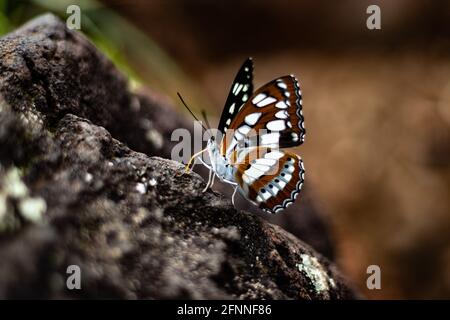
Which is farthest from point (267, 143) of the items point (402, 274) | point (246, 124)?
point (402, 274)

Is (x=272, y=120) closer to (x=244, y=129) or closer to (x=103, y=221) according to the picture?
(x=244, y=129)

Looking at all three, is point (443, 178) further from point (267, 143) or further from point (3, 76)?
point (3, 76)

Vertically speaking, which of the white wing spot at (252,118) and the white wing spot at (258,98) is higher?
the white wing spot at (258,98)

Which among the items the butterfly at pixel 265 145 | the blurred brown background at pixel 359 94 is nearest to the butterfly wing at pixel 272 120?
the butterfly at pixel 265 145

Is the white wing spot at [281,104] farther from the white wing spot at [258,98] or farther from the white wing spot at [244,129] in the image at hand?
the white wing spot at [244,129]

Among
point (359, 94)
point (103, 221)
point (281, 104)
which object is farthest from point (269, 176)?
point (359, 94)

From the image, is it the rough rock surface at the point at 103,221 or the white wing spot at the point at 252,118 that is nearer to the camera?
the rough rock surface at the point at 103,221

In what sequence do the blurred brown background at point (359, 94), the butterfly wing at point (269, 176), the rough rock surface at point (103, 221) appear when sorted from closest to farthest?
the rough rock surface at point (103, 221) < the butterfly wing at point (269, 176) < the blurred brown background at point (359, 94)

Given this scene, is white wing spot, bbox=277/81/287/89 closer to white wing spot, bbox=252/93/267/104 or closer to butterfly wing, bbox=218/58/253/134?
white wing spot, bbox=252/93/267/104
